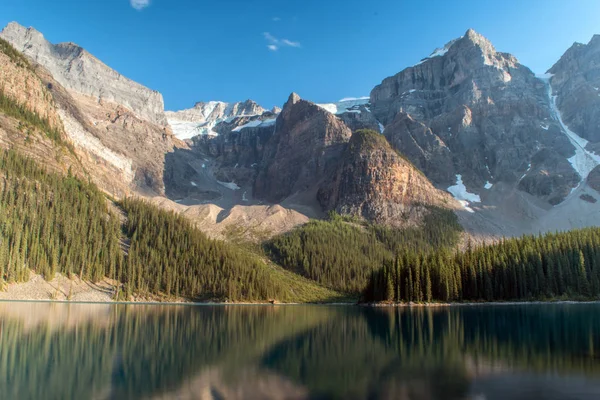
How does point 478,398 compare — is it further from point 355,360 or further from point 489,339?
point 489,339

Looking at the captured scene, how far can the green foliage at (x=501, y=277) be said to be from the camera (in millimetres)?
103812

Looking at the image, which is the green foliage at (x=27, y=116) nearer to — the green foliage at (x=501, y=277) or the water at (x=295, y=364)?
the green foliage at (x=501, y=277)

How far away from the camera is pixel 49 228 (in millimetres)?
114250

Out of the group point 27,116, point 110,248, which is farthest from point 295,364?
point 27,116

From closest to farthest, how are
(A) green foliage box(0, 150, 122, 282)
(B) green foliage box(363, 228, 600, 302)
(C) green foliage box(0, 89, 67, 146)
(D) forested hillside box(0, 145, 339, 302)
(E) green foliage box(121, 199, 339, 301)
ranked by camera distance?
(A) green foliage box(0, 150, 122, 282) < (B) green foliage box(363, 228, 600, 302) < (D) forested hillside box(0, 145, 339, 302) < (E) green foliage box(121, 199, 339, 301) < (C) green foliage box(0, 89, 67, 146)

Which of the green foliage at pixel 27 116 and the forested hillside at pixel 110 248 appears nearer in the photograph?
the forested hillside at pixel 110 248

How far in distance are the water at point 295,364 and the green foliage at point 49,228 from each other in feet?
226

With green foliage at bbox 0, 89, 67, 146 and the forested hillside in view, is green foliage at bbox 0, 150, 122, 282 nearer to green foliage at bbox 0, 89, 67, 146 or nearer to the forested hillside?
the forested hillside

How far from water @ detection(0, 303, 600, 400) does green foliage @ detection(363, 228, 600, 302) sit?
61.1 metres

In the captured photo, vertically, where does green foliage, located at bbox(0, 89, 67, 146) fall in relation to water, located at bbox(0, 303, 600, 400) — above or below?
above

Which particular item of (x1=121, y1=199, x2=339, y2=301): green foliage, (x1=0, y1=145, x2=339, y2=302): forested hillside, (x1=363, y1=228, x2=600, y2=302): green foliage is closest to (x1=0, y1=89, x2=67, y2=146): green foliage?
(x1=0, y1=145, x2=339, y2=302): forested hillside

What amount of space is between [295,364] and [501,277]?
312 ft

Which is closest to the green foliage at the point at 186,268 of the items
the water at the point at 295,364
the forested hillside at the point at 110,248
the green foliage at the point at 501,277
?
the forested hillside at the point at 110,248

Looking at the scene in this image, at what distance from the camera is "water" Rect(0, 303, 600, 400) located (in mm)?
20312
